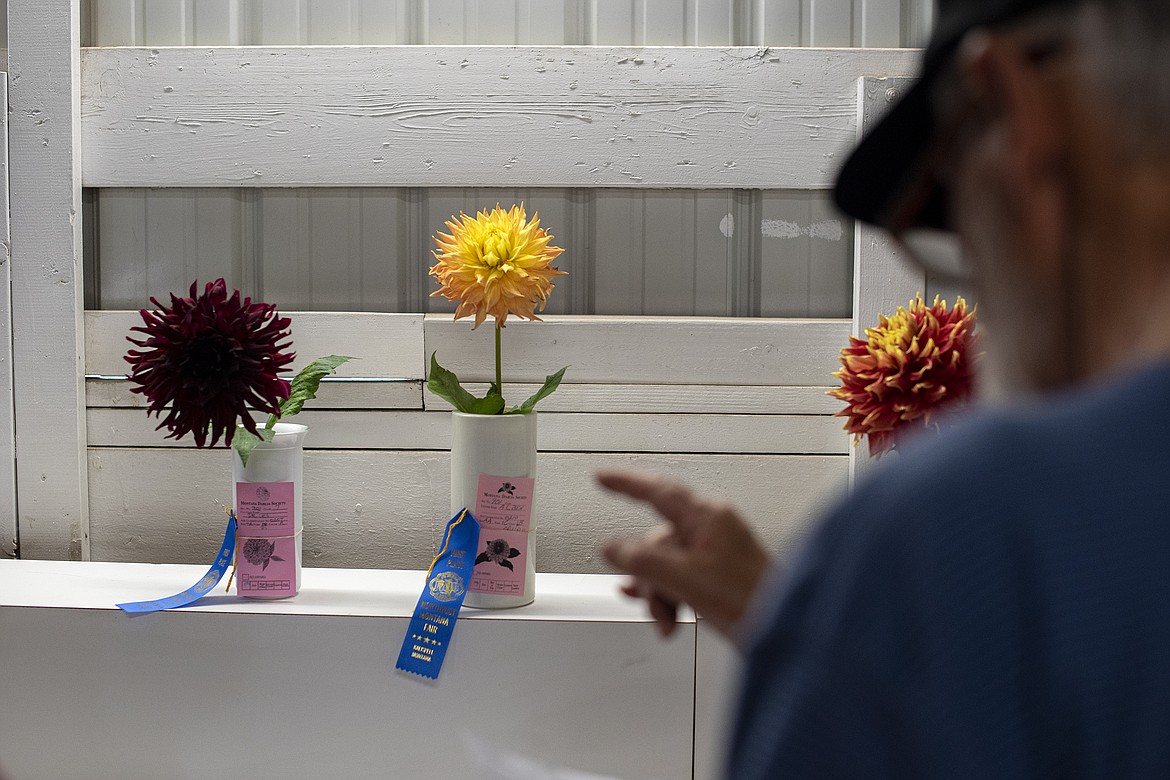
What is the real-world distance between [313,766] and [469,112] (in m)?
0.82

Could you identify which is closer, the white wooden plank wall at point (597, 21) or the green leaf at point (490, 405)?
the green leaf at point (490, 405)

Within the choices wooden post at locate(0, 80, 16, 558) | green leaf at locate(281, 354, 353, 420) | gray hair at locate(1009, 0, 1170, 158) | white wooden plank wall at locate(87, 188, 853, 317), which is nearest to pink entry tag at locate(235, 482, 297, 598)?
green leaf at locate(281, 354, 353, 420)

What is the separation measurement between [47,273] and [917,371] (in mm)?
1110

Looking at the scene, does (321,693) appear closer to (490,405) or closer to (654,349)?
(490,405)

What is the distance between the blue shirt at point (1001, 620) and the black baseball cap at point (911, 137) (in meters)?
0.13

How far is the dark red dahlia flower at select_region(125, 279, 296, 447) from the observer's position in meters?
1.04

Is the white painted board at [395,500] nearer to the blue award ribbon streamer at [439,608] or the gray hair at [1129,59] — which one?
the blue award ribbon streamer at [439,608]

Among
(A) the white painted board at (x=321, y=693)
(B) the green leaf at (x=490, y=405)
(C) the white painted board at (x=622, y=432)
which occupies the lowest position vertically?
(A) the white painted board at (x=321, y=693)

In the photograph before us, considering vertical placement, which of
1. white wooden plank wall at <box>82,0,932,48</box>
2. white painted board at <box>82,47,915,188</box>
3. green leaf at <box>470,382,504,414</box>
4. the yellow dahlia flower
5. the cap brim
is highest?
white wooden plank wall at <box>82,0,932,48</box>

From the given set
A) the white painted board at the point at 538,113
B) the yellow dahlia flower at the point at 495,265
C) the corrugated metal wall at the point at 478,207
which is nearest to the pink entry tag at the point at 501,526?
the yellow dahlia flower at the point at 495,265

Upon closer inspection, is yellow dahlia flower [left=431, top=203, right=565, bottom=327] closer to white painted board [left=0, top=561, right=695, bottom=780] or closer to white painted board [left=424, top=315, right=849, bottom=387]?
white painted board [left=424, top=315, right=849, bottom=387]

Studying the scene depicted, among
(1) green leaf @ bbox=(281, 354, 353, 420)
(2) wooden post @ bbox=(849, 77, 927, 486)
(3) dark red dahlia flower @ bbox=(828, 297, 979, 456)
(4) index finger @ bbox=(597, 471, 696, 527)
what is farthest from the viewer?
(2) wooden post @ bbox=(849, 77, 927, 486)

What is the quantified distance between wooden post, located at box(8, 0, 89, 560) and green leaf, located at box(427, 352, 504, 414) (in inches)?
21.2

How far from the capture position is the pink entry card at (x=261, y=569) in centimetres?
109
